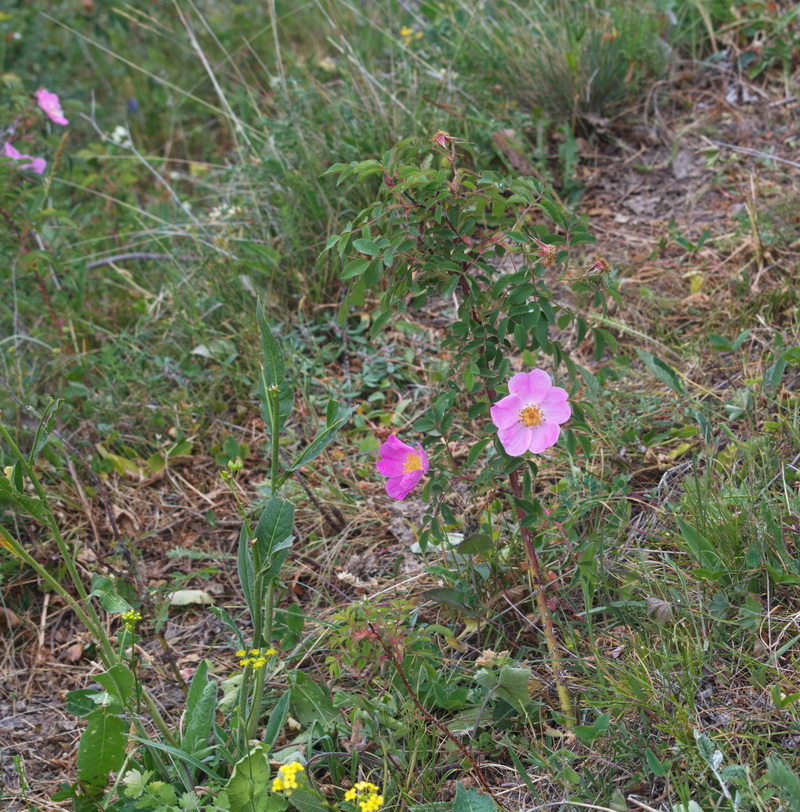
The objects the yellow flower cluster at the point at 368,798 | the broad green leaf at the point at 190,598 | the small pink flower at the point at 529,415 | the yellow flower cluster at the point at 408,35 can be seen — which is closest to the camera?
the yellow flower cluster at the point at 368,798

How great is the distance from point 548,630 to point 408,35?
9.13 ft

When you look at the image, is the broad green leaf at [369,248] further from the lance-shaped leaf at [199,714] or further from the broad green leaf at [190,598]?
the broad green leaf at [190,598]

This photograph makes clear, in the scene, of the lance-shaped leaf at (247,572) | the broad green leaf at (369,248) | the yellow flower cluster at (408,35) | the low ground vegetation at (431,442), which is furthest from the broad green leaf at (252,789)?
the yellow flower cluster at (408,35)

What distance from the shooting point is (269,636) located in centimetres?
152

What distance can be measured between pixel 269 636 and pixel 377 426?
0.95 meters

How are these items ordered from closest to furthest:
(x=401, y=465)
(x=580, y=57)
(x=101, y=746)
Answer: (x=101, y=746), (x=401, y=465), (x=580, y=57)

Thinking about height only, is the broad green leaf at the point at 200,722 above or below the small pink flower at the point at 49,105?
below

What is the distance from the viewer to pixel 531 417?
1481 mm

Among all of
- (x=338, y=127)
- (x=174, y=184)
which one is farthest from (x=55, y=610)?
(x=174, y=184)

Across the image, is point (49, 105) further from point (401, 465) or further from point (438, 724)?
point (438, 724)

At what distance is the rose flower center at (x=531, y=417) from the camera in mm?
1480

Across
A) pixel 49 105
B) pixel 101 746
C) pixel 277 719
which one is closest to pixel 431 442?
pixel 277 719

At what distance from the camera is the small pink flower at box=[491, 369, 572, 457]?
1470mm

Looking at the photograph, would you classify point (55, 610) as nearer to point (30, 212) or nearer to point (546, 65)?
point (30, 212)
